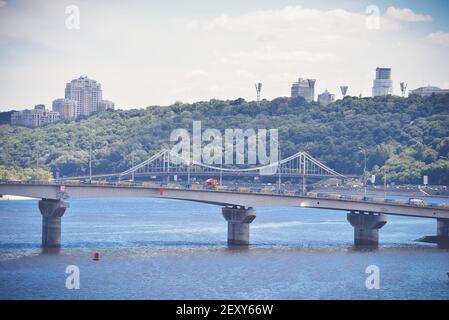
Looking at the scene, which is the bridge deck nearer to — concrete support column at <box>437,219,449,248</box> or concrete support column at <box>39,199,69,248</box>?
concrete support column at <box>39,199,69,248</box>

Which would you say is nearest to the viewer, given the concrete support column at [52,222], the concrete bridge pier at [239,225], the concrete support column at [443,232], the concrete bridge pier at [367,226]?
the concrete support column at [52,222]

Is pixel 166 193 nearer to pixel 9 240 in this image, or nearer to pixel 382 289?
pixel 9 240

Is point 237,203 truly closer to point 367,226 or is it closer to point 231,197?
point 231,197

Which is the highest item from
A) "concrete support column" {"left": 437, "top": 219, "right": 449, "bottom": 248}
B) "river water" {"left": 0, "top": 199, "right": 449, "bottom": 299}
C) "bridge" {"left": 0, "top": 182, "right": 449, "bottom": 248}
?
"bridge" {"left": 0, "top": 182, "right": 449, "bottom": 248}

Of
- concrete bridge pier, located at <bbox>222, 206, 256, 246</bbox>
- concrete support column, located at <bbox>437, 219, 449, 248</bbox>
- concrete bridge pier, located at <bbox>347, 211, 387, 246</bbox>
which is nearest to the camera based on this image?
concrete bridge pier, located at <bbox>222, 206, 256, 246</bbox>

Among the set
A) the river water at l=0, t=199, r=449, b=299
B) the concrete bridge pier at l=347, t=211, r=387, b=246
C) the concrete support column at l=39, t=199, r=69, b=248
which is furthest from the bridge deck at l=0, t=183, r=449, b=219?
the river water at l=0, t=199, r=449, b=299

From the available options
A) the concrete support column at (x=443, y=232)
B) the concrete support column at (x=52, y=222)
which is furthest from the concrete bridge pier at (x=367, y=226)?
the concrete support column at (x=52, y=222)

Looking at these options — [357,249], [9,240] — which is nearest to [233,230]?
[357,249]

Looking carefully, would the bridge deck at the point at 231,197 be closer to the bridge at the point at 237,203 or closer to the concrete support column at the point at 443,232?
the bridge at the point at 237,203
